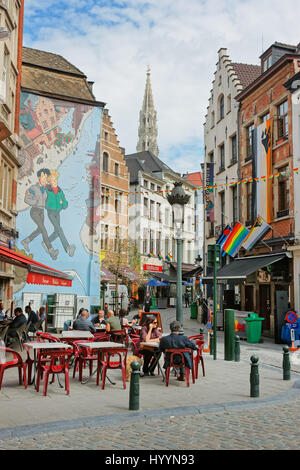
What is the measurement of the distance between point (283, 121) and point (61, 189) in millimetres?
11434

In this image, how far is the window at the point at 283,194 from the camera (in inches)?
765

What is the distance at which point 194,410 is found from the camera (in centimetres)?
692

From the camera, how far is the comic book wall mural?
24.0 meters

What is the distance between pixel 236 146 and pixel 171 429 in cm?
2079

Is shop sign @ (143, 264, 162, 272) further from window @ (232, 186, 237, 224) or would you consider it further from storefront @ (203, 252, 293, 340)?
Result: window @ (232, 186, 237, 224)

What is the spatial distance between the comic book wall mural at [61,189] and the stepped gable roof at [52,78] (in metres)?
0.52

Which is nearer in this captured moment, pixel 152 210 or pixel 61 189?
pixel 61 189

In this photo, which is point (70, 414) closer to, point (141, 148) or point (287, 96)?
point (287, 96)

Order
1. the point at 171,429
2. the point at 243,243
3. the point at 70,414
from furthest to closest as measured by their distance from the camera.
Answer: the point at 243,243, the point at 70,414, the point at 171,429

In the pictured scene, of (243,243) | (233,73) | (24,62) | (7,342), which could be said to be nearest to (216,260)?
(7,342)

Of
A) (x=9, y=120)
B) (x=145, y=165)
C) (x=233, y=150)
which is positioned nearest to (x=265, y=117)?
(x=233, y=150)

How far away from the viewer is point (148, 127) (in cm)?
9350

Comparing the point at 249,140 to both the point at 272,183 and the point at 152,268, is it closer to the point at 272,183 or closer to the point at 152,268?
the point at 272,183

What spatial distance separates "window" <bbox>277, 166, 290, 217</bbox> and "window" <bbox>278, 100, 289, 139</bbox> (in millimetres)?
1481
